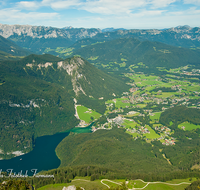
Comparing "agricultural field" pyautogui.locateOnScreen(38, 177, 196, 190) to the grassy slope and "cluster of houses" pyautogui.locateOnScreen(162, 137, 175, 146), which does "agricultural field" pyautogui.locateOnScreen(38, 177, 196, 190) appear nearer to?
the grassy slope

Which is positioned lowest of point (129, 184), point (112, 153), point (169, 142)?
point (169, 142)

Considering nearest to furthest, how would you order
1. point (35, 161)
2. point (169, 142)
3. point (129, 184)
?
point (129, 184) → point (35, 161) → point (169, 142)

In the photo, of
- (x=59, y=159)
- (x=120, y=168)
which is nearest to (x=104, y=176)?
(x=120, y=168)

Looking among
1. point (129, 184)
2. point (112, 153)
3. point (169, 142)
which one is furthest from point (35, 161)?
point (169, 142)

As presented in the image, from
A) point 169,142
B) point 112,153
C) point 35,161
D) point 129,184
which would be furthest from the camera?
point 169,142

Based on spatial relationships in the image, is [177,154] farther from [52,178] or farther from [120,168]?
[52,178]

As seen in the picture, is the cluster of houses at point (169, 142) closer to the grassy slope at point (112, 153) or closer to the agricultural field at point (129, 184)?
the grassy slope at point (112, 153)

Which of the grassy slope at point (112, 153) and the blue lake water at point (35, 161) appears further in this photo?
the blue lake water at point (35, 161)

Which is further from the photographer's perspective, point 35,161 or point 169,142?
point 169,142

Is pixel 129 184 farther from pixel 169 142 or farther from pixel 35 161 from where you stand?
pixel 35 161

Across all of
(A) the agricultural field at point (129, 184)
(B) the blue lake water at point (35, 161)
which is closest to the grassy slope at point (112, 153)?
(B) the blue lake water at point (35, 161)

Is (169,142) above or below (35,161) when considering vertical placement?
above
